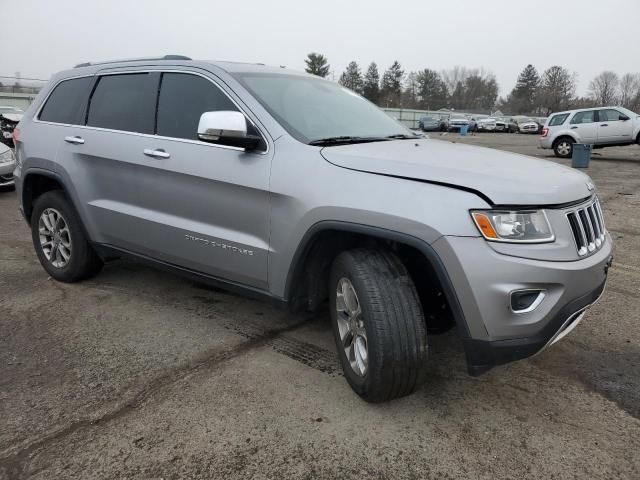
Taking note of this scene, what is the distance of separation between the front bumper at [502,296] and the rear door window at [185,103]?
175 cm

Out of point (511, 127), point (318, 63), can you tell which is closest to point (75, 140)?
point (511, 127)

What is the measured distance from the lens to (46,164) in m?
4.18

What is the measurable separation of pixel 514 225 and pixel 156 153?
7.54 feet

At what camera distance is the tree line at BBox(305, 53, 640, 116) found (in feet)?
267

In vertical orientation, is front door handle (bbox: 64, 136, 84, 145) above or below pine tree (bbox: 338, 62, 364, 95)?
below

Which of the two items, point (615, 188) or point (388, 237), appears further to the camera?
point (615, 188)

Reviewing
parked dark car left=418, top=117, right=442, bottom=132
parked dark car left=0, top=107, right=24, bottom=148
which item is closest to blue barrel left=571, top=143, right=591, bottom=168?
parked dark car left=0, top=107, right=24, bottom=148

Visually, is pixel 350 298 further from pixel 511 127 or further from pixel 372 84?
pixel 372 84

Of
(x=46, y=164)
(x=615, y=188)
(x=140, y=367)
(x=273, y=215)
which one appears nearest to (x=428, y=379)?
(x=273, y=215)

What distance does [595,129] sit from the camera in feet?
54.8

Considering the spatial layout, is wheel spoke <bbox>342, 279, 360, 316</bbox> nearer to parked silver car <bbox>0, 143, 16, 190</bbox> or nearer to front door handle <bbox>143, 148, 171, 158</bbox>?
front door handle <bbox>143, 148, 171, 158</bbox>

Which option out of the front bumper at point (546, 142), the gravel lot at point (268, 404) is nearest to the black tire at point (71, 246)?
the gravel lot at point (268, 404)

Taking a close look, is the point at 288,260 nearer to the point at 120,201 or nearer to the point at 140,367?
the point at 140,367

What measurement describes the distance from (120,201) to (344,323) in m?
1.96
